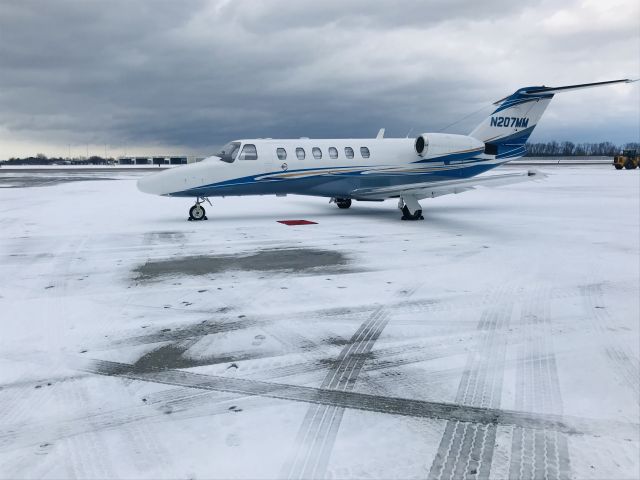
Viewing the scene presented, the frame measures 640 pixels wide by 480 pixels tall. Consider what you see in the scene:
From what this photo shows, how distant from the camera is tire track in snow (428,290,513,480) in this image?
115 inches

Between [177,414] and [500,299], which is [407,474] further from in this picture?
[500,299]

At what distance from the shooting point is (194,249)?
33.5 ft

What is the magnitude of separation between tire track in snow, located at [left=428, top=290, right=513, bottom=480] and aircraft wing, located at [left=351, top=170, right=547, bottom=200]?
29.0 feet

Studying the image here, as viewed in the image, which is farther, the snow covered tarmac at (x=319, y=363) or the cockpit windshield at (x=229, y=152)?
the cockpit windshield at (x=229, y=152)

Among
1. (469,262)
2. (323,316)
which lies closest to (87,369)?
(323,316)

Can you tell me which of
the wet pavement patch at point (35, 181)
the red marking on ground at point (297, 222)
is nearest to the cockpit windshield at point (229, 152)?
the red marking on ground at point (297, 222)

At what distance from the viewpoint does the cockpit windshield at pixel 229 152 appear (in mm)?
14758

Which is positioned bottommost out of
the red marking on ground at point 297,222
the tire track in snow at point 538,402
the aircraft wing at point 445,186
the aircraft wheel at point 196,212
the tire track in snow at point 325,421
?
the tire track in snow at point 538,402

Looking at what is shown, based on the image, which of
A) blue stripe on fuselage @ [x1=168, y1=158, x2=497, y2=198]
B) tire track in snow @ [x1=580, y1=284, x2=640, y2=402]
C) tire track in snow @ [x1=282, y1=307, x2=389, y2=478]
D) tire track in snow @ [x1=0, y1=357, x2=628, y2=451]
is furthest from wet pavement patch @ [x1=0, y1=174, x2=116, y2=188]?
tire track in snow @ [x1=580, y1=284, x2=640, y2=402]

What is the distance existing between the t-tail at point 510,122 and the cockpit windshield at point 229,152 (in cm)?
936

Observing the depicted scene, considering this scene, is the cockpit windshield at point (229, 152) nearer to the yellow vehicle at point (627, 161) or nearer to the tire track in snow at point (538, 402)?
the tire track in snow at point (538, 402)

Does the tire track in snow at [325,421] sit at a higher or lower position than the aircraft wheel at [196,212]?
lower

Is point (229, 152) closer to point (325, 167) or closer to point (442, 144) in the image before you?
point (325, 167)

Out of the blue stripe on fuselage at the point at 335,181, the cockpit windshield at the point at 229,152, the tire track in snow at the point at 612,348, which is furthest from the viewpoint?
the cockpit windshield at the point at 229,152
